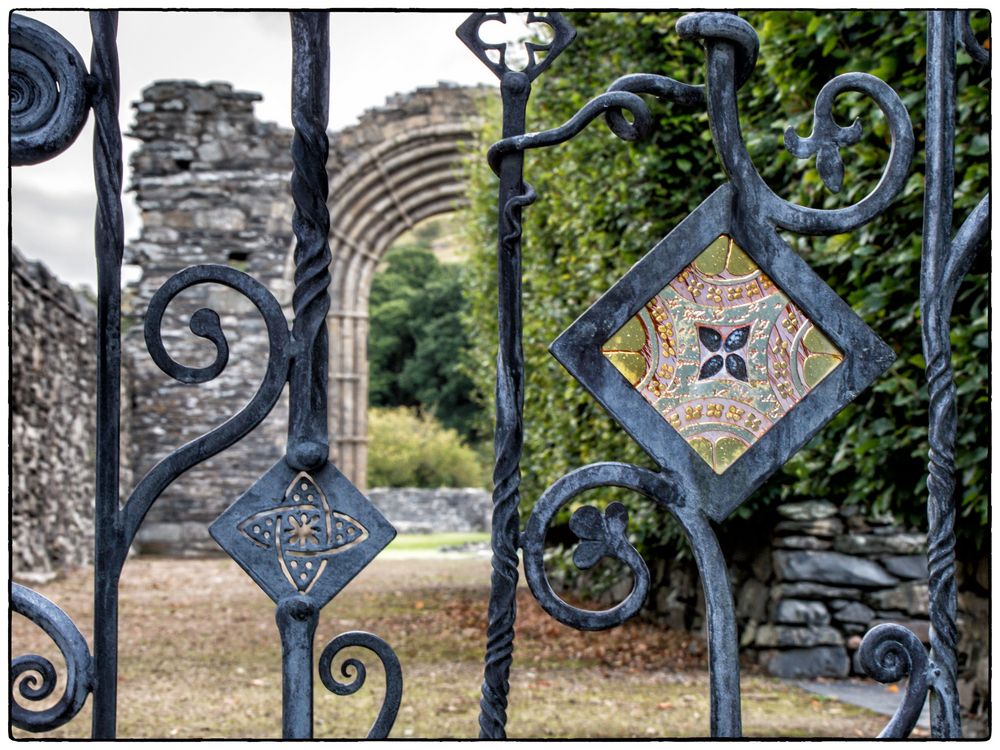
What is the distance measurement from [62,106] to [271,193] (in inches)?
617

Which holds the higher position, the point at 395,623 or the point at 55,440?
the point at 55,440

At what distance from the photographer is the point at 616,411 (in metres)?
1.32

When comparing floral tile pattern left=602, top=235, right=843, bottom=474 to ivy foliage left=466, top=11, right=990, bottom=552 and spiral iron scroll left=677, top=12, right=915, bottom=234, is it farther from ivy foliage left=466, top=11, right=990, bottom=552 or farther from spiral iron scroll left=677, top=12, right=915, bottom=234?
ivy foliage left=466, top=11, right=990, bottom=552

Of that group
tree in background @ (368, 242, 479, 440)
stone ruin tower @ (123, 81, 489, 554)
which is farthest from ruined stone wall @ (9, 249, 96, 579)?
tree in background @ (368, 242, 479, 440)

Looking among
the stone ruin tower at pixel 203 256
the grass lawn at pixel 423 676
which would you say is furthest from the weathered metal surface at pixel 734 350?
the stone ruin tower at pixel 203 256

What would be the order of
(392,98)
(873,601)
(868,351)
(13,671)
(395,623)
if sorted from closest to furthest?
(13,671) < (868,351) < (873,601) < (395,623) < (392,98)

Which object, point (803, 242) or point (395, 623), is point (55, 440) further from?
point (803, 242)

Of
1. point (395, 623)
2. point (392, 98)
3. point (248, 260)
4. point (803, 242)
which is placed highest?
point (392, 98)

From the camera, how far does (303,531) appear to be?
1.32 metres

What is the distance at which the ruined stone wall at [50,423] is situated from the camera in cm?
1045

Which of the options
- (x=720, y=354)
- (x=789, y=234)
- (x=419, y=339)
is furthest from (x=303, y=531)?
(x=419, y=339)

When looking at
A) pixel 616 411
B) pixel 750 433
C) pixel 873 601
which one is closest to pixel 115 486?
pixel 616 411

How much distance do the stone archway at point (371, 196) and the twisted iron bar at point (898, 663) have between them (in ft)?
53.1

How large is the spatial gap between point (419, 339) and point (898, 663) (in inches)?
1356
